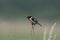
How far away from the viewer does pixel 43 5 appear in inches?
968

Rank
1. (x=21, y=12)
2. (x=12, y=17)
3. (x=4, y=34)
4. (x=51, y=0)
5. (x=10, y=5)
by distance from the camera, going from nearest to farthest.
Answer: (x=4, y=34), (x=12, y=17), (x=21, y=12), (x=10, y=5), (x=51, y=0)

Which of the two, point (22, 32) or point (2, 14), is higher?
point (2, 14)

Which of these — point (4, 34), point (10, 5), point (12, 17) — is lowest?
point (4, 34)

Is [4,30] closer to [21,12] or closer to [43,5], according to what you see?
[21,12]

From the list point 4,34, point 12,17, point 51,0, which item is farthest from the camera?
point 51,0

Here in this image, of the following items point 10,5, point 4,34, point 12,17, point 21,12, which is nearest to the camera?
point 4,34

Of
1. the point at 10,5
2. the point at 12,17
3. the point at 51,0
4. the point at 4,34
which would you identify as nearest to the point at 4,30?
the point at 4,34

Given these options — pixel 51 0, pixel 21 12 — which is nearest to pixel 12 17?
A: pixel 21 12

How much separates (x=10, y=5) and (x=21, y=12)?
1997 mm

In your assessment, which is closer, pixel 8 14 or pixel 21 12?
pixel 8 14

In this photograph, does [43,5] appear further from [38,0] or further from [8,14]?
[8,14]

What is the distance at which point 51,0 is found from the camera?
2569 centimetres

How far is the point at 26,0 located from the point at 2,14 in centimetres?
429

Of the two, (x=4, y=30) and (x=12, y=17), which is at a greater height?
(x=12, y=17)
